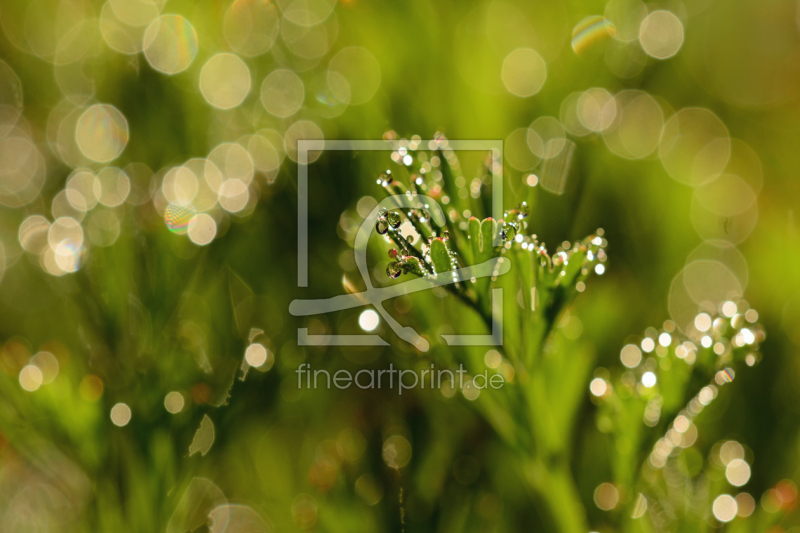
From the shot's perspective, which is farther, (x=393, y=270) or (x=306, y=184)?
(x=306, y=184)

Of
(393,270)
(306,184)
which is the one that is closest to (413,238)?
(393,270)

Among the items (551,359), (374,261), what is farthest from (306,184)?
(551,359)

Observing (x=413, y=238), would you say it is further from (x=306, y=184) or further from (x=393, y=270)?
(x=306, y=184)

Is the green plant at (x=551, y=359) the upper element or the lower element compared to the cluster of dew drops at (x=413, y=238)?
lower

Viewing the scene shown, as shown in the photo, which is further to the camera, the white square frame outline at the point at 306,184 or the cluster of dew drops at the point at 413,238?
the white square frame outline at the point at 306,184

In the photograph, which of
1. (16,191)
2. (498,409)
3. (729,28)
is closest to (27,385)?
(498,409)

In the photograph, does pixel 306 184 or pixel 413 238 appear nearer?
pixel 413 238

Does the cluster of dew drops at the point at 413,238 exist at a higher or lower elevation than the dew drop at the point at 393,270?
higher

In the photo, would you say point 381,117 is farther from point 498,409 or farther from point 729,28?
point 729,28
